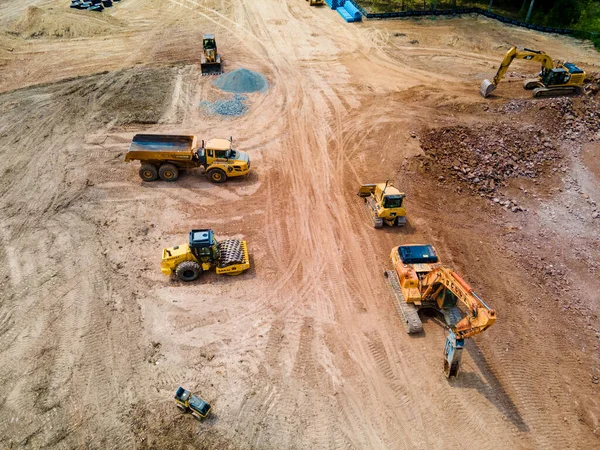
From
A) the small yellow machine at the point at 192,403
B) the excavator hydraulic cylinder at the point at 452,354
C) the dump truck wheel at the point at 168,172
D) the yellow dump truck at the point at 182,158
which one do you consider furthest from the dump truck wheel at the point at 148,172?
the excavator hydraulic cylinder at the point at 452,354

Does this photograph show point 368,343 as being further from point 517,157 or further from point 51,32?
point 51,32

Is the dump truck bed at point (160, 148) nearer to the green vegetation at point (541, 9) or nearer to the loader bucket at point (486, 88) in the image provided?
the loader bucket at point (486, 88)

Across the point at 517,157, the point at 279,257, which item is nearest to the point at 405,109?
the point at 517,157

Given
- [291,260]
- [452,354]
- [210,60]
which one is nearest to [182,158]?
[291,260]

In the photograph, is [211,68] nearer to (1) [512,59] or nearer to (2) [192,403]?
(1) [512,59]

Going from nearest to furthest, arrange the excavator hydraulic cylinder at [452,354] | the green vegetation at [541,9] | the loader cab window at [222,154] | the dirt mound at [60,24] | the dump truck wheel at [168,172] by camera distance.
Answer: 1. the excavator hydraulic cylinder at [452,354]
2. the loader cab window at [222,154]
3. the dump truck wheel at [168,172]
4. the dirt mound at [60,24]
5. the green vegetation at [541,9]

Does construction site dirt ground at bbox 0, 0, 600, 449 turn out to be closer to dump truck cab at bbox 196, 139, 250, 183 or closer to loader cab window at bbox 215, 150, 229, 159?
dump truck cab at bbox 196, 139, 250, 183

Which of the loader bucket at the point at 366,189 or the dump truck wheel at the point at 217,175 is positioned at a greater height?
the loader bucket at the point at 366,189
